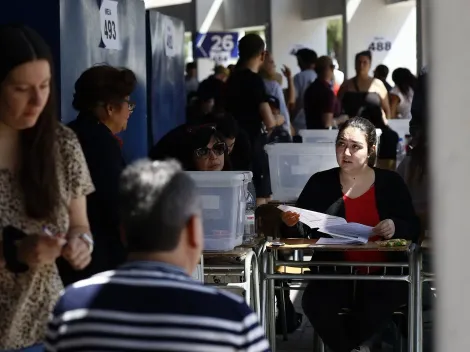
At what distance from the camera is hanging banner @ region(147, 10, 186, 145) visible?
9766 millimetres

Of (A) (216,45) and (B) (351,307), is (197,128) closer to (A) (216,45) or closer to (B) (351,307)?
(B) (351,307)

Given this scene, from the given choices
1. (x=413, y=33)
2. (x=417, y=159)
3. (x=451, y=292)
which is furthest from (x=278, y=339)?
(x=413, y=33)

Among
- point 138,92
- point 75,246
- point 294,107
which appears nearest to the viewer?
point 75,246

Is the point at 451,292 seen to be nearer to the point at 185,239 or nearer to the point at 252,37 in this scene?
the point at 185,239

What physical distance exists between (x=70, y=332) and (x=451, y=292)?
877 millimetres

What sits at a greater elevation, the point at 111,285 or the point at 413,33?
the point at 413,33

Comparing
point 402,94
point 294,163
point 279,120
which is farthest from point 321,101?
point 294,163

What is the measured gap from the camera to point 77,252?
2986 millimetres

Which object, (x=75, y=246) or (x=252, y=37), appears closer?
(x=75, y=246)

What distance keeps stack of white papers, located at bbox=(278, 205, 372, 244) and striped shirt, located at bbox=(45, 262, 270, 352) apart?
3.03 m

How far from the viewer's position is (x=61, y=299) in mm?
2539

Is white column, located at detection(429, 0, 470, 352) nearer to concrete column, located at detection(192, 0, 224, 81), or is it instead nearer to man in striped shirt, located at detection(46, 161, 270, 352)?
man in striped shirt, located at detection(46, 161, 270, 352)

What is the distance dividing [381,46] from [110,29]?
14673 mm

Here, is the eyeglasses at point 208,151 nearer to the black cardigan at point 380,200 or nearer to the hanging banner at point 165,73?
the black cardigan at point 380,200
